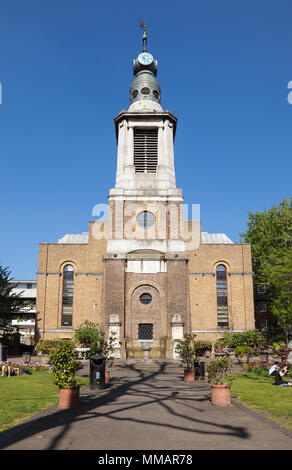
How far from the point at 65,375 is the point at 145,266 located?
19.9 m

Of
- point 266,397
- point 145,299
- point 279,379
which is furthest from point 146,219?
point 266,397

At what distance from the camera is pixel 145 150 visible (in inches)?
1368

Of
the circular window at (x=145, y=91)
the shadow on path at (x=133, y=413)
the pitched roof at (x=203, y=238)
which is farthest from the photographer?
the pitched roof at (x=203, y=238)

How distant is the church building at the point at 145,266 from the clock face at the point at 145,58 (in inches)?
5.4

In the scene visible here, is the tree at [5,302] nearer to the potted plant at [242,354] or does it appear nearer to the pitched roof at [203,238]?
the pitched roof at [203,238]

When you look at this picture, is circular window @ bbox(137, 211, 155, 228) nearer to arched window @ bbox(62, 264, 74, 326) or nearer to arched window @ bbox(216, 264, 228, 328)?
arched window @ bbox(62, 264, 74, 326)

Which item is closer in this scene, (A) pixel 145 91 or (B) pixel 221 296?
(B) pixel 221 296

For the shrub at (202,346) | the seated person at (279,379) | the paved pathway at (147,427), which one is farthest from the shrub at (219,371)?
the shrub at (202,346)

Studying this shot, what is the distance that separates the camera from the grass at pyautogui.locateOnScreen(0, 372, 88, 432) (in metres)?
9.11

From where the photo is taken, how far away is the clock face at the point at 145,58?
39.7 meters

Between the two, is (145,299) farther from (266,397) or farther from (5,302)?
(266,397)

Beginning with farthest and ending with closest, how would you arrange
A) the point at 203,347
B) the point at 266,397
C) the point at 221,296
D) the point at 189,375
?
the point at 221,296 < the point at 203,347 < the point at 189,375 < the point at 266,397

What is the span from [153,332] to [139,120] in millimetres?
18749
